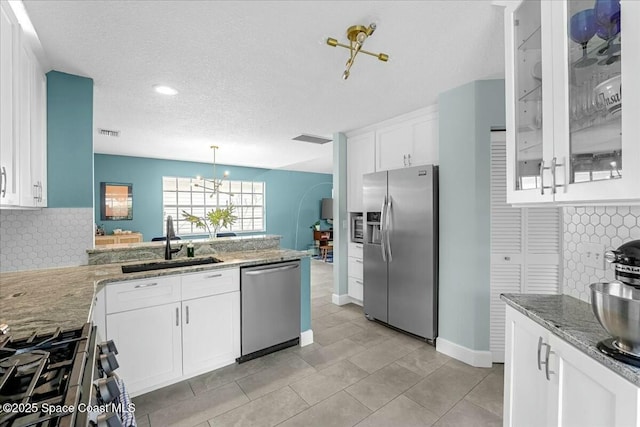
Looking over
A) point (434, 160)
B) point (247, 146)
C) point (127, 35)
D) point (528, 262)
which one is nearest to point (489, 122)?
point (434, 160)

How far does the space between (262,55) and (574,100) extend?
70.9 inches

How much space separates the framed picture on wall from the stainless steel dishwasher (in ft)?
15.6

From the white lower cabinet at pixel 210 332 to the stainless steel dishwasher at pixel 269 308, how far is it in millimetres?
87

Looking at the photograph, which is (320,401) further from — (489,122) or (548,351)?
(489,122)

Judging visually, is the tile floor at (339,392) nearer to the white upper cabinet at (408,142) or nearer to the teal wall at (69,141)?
the teal wall at (69,141)

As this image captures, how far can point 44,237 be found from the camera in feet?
6.92

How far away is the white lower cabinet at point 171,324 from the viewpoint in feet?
6.34

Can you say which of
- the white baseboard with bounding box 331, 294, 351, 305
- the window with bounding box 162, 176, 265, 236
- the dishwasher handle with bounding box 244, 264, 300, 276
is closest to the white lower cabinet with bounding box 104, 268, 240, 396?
the dishwasher handle with bounding box 244, 264, 300, 276

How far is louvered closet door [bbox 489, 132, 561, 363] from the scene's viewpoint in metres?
2.34

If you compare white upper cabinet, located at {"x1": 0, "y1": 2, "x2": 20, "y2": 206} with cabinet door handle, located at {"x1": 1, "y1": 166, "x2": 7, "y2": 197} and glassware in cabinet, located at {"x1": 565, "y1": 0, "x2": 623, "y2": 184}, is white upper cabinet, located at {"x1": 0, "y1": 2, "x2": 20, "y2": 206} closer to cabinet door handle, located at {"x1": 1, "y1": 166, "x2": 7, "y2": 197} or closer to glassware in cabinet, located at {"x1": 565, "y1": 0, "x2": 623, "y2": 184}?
cabinet door handle, located at {"x1": 1, "y1": 166, "x2": 7, "y2": 197}

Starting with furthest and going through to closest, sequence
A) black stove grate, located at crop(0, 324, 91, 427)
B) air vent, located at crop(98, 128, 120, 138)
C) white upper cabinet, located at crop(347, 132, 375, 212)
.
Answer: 1. air vent, located at crop(98, 128, 120, 138)
2. white upper cabinet, located at crop(347, 132, 375, 212)
3. black stove grate, located at crop(0, 324, 91, 427)

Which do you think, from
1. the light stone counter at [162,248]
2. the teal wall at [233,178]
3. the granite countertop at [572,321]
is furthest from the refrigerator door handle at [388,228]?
the teal wall at [233,178]

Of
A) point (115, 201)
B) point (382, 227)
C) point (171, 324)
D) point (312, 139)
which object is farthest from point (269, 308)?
point (115, 201)

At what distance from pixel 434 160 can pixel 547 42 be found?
1795mm
